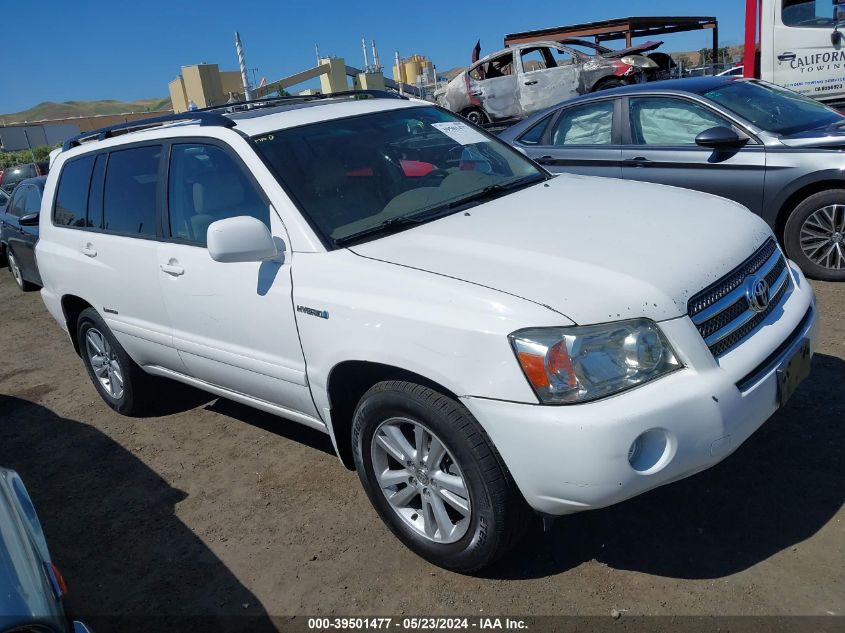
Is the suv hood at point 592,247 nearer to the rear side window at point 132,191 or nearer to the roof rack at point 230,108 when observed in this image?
the roof rack at point 230,108

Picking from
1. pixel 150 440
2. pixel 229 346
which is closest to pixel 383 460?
pixel 229 346

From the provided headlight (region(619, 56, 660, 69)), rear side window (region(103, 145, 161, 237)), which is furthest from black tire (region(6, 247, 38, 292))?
headlight (region(619, 56, 660, 69))

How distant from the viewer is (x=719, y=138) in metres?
5.39

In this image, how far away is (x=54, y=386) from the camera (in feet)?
19.3

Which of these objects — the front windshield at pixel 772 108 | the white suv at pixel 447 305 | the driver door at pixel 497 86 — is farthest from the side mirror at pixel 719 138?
the driver door at pixel 497 86

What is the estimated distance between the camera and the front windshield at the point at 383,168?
322cm

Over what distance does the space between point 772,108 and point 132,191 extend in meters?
4.85

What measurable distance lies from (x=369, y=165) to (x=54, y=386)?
3.86 metres

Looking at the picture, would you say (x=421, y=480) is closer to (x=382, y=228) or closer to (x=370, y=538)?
(x=370, y=538)

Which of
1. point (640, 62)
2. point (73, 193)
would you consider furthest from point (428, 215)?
point (640, 62)

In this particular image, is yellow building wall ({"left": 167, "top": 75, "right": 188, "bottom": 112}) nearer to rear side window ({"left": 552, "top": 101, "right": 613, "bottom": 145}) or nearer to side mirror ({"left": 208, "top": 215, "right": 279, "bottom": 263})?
rear side window ({"left": 552, "top": 101, "right": 613, "bottom": 145})

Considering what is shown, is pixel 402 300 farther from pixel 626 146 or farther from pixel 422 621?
pixel 626 146

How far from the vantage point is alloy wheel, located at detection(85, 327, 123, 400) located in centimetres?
477

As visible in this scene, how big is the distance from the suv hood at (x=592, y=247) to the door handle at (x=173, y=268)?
3.73 feet
